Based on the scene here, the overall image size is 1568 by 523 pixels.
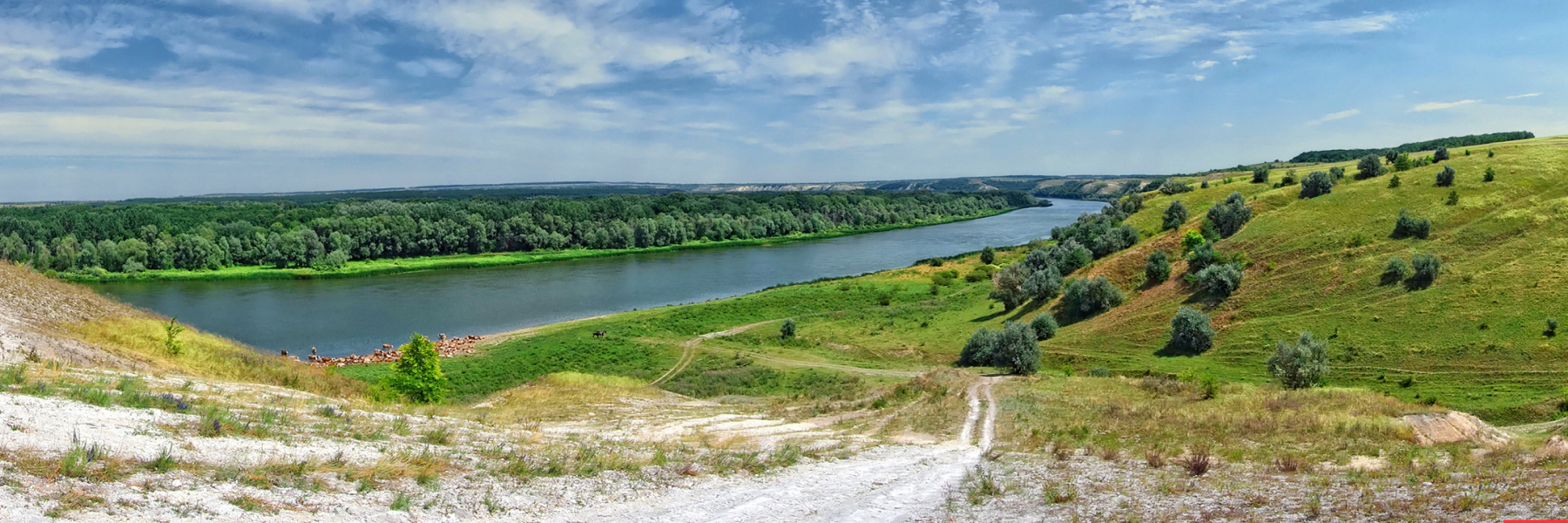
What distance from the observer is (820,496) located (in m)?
9.55

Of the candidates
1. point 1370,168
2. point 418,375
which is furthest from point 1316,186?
point 418,375

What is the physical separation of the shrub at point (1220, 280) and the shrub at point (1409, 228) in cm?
583

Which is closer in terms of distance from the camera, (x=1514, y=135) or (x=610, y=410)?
(x=610, y=410)

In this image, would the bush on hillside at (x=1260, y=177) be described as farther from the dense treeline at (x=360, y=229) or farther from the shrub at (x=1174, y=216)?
the dense treeline at (x=360, y=229)

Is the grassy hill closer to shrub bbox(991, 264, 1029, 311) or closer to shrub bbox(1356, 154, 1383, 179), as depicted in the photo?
shrub bbox(1356, 154, 1383, 179)

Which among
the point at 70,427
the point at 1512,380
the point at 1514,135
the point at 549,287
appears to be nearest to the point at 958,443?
the point at 70,427

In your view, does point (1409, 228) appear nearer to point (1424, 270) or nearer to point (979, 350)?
point (1424, 270)

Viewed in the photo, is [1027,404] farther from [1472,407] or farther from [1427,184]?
[1427,184]

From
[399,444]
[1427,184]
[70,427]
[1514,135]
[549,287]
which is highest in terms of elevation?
[1514,135]

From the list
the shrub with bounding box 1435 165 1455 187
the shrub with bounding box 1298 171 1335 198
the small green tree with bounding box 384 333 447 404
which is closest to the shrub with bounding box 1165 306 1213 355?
the shrub with bounding box 1435 165 1455 187

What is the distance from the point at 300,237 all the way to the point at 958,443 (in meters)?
92.2

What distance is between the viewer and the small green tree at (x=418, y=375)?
2023 cm

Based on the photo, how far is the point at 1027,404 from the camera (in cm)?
1858

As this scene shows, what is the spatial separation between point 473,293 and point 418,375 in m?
48.9
